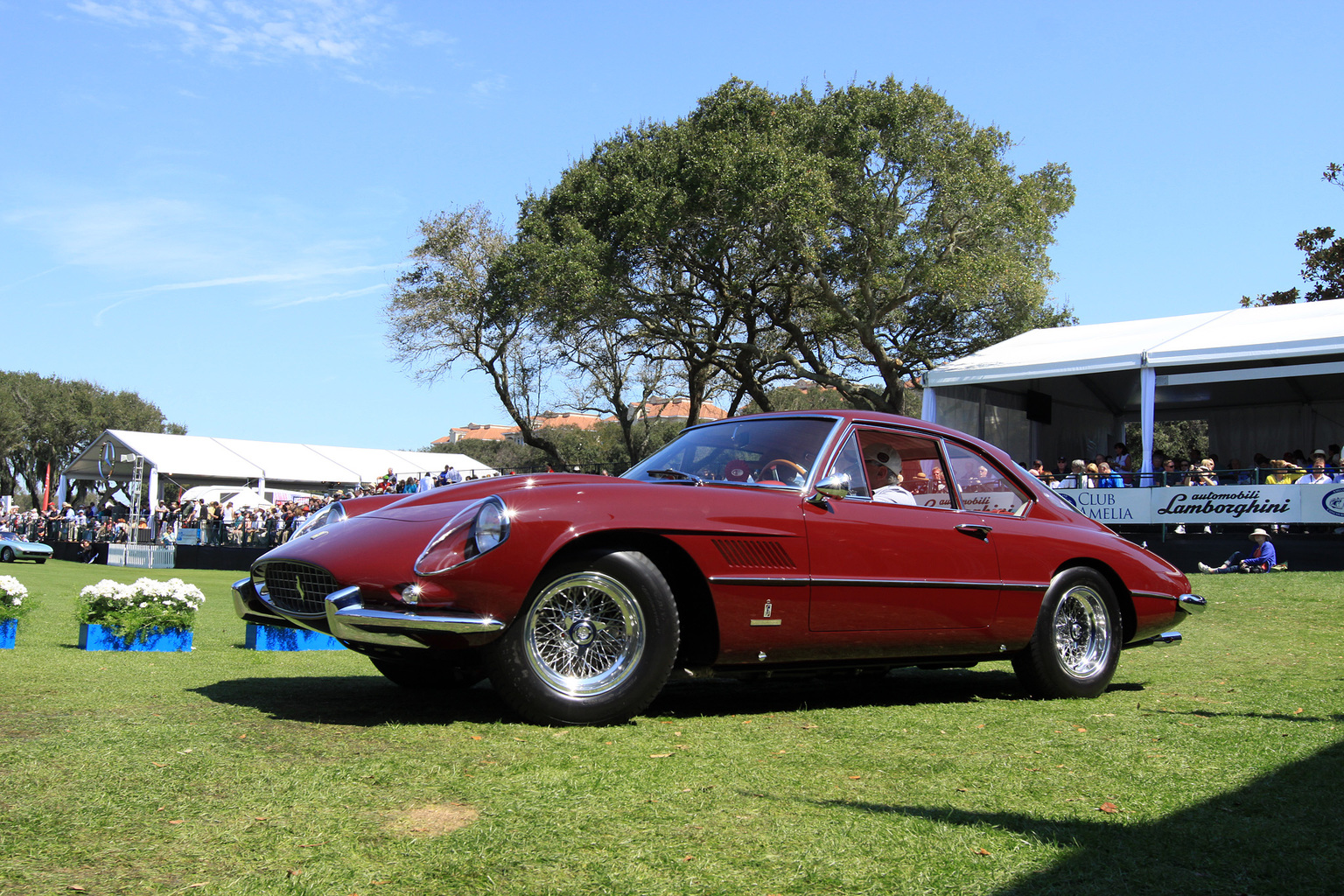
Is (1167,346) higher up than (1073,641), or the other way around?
(1167,346)

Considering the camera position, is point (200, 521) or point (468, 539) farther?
point (200, 521)

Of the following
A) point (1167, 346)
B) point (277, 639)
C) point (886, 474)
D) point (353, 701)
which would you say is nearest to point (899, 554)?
point (886, 474)

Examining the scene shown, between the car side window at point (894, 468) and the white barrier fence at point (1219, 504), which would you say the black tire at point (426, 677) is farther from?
the white barrier fence at point (1219, 504)

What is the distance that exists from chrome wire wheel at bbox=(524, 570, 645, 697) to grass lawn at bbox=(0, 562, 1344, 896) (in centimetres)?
23

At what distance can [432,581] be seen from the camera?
160 inches

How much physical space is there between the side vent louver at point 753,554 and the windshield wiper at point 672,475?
527mm

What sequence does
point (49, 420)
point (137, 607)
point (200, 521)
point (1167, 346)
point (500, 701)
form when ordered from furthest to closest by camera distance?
point (49, 420) < point (200, 521) < point (1167, 346) < point (137, 607) < point (500, 701)

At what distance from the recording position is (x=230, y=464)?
38.1m

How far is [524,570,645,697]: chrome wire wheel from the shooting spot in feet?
13.9

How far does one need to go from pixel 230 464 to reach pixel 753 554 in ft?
123

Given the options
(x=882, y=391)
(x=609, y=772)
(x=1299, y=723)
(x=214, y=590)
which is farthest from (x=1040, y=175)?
(x=609, y=772)

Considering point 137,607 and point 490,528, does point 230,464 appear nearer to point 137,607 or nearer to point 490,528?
point 137,607

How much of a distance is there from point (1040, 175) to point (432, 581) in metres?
29.2

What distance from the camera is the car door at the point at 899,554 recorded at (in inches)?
191
